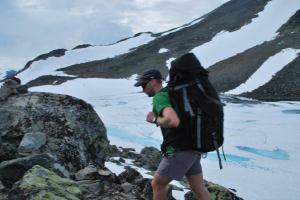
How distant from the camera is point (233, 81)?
189 feet

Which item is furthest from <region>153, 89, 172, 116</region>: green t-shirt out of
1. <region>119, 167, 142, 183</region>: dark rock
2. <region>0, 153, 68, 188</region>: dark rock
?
<region>119, 167, 142, 183</region>: dark rock

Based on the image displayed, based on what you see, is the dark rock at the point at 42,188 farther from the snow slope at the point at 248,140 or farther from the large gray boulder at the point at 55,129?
the snow slope at the point at 248,140

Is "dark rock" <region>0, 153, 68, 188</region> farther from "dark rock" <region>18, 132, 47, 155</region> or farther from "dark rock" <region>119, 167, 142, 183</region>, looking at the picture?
"dark rock" <region>119, 167, 142, 183</region>

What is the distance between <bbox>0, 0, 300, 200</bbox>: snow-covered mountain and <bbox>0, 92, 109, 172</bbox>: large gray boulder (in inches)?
238

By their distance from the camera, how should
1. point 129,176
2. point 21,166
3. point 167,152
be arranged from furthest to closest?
point 129,176, point 21,166, point 167,152

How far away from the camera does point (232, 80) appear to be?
58000 mm

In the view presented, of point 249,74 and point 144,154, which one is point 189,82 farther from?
point 249,74

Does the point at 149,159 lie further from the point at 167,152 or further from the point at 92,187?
the point at 167,152

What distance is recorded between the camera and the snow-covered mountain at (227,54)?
55.6m

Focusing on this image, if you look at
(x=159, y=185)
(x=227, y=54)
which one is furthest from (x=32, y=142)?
(x=227, y=54)

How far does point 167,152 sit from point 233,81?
5250 cm

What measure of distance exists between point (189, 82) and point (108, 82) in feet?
199

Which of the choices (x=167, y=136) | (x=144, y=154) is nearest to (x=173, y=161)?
(x=167, y=136)

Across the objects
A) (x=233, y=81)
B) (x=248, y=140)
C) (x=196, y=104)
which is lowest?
(x=248, y=140)
